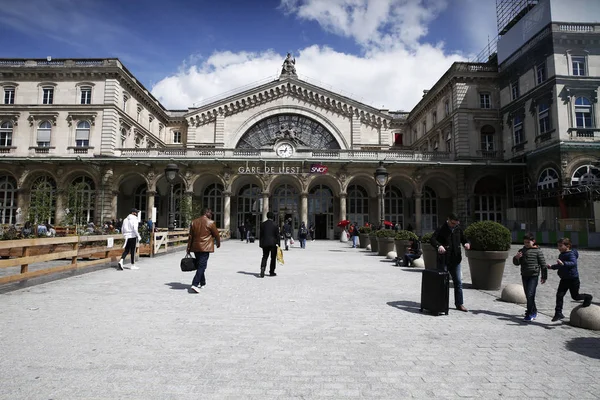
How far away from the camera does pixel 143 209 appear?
34.7 meters

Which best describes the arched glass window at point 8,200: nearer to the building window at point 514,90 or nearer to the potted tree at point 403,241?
the potted tree at point 403,241

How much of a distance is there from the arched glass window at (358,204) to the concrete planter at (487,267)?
85.9ft

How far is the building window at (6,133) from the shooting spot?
31.6m

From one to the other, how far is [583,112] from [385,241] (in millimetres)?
18991

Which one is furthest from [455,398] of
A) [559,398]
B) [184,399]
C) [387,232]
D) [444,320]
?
[387,232]

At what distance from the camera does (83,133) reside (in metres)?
31.5

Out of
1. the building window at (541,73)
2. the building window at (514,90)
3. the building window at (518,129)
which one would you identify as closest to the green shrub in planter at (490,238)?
the building window at (541,73)

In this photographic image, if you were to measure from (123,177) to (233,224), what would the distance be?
35.0 feet

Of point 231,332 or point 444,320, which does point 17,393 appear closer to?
point 231,332

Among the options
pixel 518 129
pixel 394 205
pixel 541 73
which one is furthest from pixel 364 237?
pixel 541 73

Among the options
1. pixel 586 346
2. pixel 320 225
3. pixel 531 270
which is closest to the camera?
pixel 586 346

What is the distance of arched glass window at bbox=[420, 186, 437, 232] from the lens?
34.2m

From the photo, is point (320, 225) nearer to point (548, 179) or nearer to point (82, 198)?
point (548, 179)

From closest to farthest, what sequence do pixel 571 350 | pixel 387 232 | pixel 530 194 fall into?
pixel 571 350, pixel 387 232, pixel 530 194
